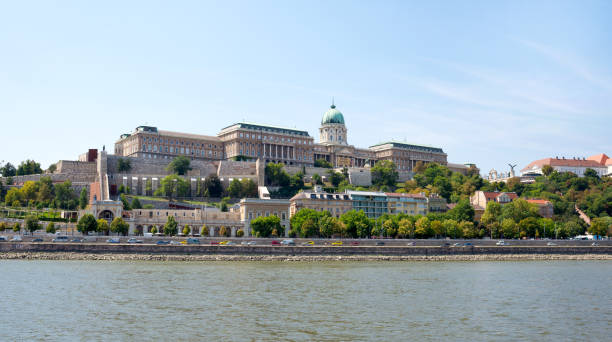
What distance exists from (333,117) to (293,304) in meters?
130

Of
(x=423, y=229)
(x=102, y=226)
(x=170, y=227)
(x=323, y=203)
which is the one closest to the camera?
(x=102, y=226)

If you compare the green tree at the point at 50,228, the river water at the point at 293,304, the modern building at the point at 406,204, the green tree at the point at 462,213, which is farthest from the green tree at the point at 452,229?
the green tree at the point at 50,228

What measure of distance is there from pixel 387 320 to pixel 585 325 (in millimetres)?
8684

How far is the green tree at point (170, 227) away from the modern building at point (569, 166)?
107205 mm

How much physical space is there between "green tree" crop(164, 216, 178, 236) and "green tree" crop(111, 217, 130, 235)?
175 inches

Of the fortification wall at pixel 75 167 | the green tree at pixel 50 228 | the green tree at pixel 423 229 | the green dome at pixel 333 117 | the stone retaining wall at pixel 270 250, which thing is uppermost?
the green dome at pixel 333 117

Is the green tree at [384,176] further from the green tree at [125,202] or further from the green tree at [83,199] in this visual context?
the green tree at [83,199]

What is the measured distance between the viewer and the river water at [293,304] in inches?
990

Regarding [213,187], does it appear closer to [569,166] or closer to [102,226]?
[102,226]

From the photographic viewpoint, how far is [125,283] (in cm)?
3884

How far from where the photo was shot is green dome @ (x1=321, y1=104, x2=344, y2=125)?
160500mm

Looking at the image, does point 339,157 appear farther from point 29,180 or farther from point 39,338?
point 39,338

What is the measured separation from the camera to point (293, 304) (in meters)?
32.1

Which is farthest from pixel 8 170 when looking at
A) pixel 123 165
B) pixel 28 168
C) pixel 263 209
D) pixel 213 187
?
pixel 263 209
